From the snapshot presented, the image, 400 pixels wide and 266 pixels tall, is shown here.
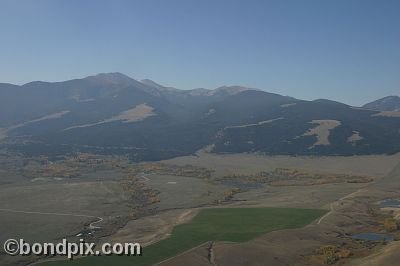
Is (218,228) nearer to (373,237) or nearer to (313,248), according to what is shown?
(313,248)

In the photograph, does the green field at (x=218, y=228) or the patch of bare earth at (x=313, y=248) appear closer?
the patch of bare earth at (x=313, y=248)

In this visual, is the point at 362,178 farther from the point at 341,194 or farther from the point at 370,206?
the point at 370,206

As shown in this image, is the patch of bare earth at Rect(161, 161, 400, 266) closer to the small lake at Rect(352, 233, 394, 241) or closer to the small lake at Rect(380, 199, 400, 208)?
the small lake at Rect(352, 233, 394, 241)

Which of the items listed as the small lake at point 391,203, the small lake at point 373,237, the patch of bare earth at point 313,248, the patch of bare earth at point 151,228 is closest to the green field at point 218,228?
the patch of bare earth at point 151,228

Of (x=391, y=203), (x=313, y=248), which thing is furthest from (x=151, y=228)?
(x=391, y=203)

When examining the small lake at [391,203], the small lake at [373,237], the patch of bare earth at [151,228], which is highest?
the small lake at [391,203]

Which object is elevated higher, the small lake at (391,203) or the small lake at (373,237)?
the small lake at (391,203)

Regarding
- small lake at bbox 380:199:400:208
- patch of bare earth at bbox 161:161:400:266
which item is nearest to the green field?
patch of bare earth at bbox 161:161:400:266

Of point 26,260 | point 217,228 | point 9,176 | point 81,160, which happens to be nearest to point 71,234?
point 26,260

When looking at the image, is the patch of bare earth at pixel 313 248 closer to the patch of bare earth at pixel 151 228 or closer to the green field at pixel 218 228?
the green field at pixel 218 228
